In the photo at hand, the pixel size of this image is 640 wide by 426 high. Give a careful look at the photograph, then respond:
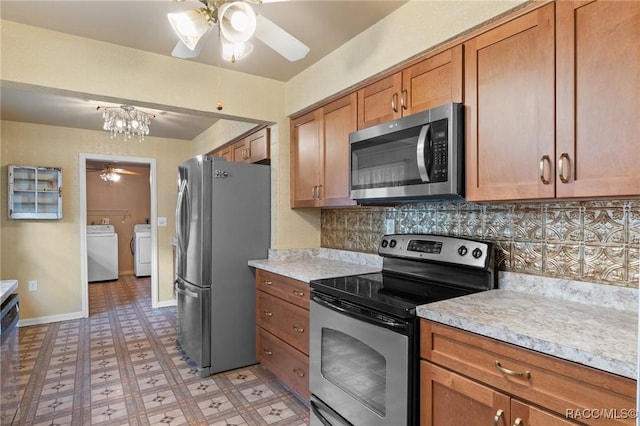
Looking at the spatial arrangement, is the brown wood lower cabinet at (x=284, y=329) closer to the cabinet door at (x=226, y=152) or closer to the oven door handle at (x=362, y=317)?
the oven door handle at (x=362, y=317)

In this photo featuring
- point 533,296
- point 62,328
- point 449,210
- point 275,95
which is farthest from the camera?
point 62,328

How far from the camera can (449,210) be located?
2053 millimetres

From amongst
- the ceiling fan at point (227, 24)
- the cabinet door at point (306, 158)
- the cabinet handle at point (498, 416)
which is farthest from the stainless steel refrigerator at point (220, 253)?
the cabinet handle at point (498, 416)

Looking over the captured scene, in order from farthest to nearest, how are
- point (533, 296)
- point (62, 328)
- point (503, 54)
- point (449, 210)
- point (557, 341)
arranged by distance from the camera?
point (62, 328) < point (449, 210) < point (533, 296) < point (503, 54) < point (557, 341)

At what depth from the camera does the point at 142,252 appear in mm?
6859

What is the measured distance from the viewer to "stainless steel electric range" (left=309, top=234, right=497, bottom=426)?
144 centimetres

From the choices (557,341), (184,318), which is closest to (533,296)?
(557,341)

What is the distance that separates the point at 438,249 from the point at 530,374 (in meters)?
0.91

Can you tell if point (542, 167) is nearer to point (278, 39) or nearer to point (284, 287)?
point (278, 39)

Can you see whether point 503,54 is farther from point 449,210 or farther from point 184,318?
point 184,318

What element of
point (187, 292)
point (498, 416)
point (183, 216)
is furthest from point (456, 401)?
point (183, 216)

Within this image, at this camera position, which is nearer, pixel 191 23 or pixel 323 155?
pixel 191 23

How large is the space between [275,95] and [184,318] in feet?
6.69

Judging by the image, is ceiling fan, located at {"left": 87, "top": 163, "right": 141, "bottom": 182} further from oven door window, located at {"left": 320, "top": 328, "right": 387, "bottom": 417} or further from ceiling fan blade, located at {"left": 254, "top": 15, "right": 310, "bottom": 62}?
oven door window, located at {"left": 320, "top": 328, "right": 387, "bottom": 417}
